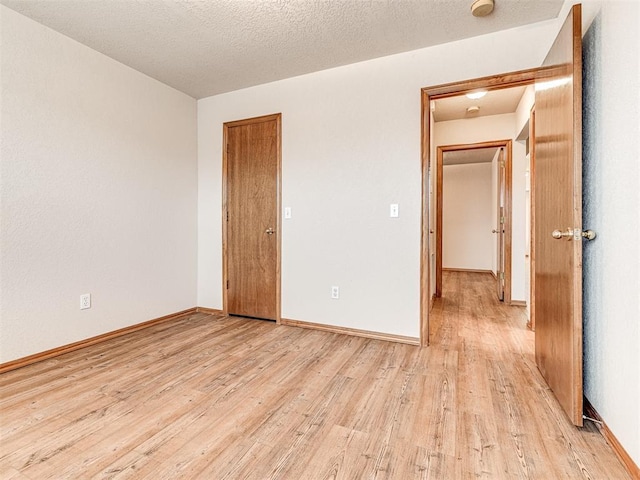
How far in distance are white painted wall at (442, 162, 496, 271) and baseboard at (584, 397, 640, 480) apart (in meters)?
6.02

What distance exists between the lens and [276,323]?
3305mm

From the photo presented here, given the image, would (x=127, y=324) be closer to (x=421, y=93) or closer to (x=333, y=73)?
(x=333, y=73)

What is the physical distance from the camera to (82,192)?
2623 millimetres

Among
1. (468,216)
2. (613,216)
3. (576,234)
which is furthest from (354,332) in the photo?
(468,216)

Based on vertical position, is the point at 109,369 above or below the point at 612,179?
below

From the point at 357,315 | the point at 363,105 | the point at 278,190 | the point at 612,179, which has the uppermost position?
the point at 363,105

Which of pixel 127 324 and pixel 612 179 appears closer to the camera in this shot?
pixel 612 179

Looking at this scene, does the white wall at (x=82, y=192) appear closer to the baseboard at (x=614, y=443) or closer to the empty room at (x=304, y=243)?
the empty room at (x=304, y=243)

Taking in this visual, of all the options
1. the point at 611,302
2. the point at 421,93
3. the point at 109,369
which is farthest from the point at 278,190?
the point at 611,302

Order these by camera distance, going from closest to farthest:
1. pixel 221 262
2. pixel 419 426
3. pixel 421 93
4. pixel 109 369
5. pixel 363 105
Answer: pixel 419 426, pixel 109 369, pixel 421 93, pixel 363 105, pixel 221 262

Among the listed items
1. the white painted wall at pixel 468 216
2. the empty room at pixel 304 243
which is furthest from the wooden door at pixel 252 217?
the white painted wall at pixel 468 216

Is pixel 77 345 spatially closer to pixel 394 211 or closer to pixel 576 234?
pixel 394 211

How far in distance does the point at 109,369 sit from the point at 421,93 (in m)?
3.09

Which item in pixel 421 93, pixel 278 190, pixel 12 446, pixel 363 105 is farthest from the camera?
pixel 278 190
